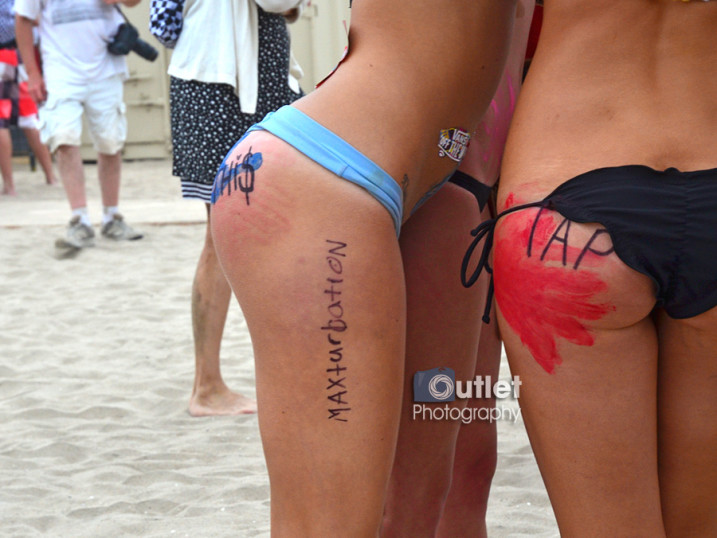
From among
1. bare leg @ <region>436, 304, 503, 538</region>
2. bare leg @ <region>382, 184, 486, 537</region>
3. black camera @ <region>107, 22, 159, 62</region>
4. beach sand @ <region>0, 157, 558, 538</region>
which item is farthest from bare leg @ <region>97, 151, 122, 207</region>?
bare leg @ <region>382, 184, 486, 537</region>

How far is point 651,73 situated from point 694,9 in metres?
0.10

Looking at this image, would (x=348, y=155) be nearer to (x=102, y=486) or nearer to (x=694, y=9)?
(x=694, y=9)

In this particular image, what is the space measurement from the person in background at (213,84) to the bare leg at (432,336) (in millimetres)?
1759

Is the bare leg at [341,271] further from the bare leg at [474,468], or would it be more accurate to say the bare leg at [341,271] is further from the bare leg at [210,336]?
the bare leg at [210,336]

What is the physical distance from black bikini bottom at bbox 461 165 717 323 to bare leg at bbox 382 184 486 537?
0.44m

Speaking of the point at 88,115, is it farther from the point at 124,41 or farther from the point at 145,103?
the point at 145,103

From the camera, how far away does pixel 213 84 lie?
3.45m

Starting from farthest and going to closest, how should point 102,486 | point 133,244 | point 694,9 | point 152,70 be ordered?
point 152,70 → point 133,244 → point 102,486 → point 694,9

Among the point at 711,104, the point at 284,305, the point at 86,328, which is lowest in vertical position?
the point at 86,328

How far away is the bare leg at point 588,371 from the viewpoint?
3.99 feet

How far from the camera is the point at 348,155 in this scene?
126 centimetres

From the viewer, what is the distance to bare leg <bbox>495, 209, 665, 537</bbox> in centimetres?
122

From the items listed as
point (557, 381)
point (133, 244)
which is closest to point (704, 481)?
point (557, 381)

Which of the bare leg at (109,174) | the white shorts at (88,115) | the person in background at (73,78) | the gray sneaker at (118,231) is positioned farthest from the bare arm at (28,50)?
the gray sneaker at (118,231)
